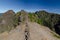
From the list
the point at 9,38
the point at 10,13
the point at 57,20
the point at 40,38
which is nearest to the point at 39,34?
the point at 40,38

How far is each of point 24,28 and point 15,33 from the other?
2424 mm

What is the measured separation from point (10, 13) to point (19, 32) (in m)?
20.5

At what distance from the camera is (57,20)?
243 ft

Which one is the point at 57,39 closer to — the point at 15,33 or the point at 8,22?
the point at 15,33

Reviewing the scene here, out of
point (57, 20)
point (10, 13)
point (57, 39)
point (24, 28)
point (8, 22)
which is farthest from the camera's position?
point (57, 20)

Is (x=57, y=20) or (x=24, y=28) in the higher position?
(x=24, y=28)

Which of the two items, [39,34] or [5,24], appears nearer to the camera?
[39,34]

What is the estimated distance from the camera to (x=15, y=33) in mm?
28344

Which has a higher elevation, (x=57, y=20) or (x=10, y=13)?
(x=10, y=13)

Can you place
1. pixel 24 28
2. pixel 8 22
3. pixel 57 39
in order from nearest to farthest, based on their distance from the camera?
pixel 57 39, pixel 24 28, pixel 8 22

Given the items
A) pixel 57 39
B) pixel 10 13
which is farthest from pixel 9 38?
pixel 10 13

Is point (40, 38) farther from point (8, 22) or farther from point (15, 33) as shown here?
point (8, 22)

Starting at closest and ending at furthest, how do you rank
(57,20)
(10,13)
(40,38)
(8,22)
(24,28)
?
1. (40,38)
2. (24,28)
3. (8,22)
4. (10,13)
5. (57,20)

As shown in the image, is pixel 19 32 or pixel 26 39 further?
pixel 19 32
